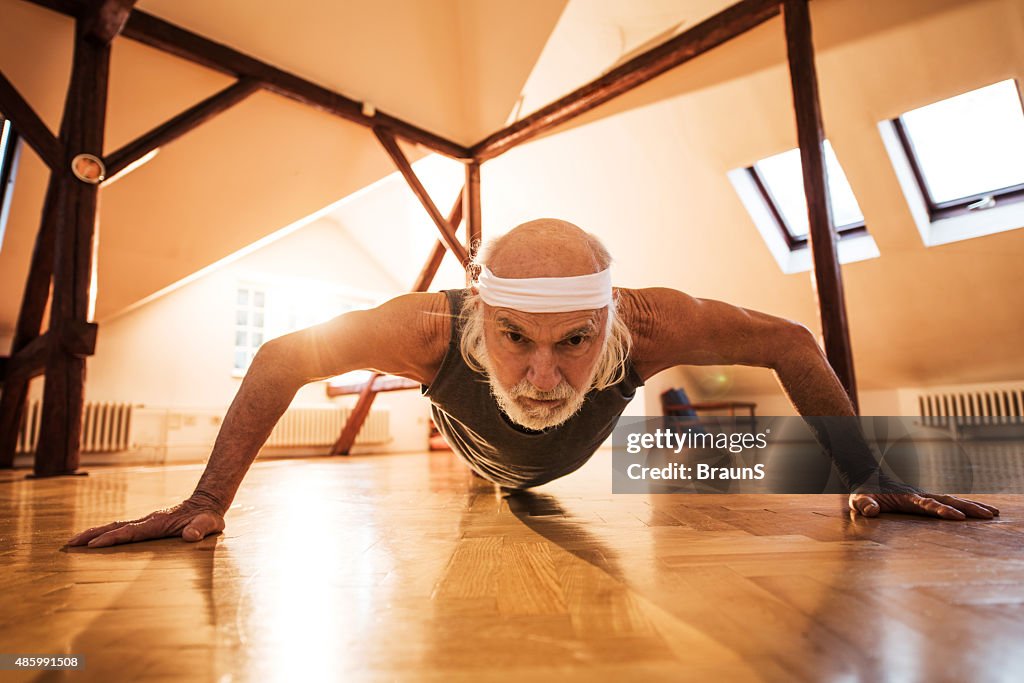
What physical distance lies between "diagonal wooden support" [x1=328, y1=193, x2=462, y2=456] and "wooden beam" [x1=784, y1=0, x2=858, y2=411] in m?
3.49

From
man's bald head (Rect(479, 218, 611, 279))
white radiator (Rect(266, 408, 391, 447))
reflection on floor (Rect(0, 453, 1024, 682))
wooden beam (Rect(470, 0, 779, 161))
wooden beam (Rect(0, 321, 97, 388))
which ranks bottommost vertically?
reflection on floor (Rect(0, 453, 1024, 682))

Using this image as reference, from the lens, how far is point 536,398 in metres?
1.41

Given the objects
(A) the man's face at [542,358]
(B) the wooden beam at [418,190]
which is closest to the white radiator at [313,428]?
(B) the wooden beam at [418,190]

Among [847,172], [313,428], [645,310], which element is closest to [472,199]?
[847,172]

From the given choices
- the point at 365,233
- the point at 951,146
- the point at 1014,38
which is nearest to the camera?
the point at 1014,38

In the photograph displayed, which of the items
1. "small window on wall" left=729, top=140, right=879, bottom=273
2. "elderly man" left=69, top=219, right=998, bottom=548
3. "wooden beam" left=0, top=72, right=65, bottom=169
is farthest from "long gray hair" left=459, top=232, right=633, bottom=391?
"small window on wall" left=729, top=140, right=879, bottom=273

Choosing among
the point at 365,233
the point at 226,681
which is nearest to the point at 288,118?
the point at 365,233

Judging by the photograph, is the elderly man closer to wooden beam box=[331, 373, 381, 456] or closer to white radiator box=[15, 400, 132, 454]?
wooden beam box=[331, 373, 381, 456]

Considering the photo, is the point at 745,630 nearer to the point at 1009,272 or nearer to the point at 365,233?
the point at 1009,272

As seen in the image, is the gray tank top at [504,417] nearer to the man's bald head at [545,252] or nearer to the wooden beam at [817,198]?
the man's bald head at [545,252]

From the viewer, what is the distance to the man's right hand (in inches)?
49.7

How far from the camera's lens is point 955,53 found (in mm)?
3705

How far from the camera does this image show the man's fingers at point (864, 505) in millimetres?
1445

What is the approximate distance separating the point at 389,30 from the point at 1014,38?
4344 millimetres
